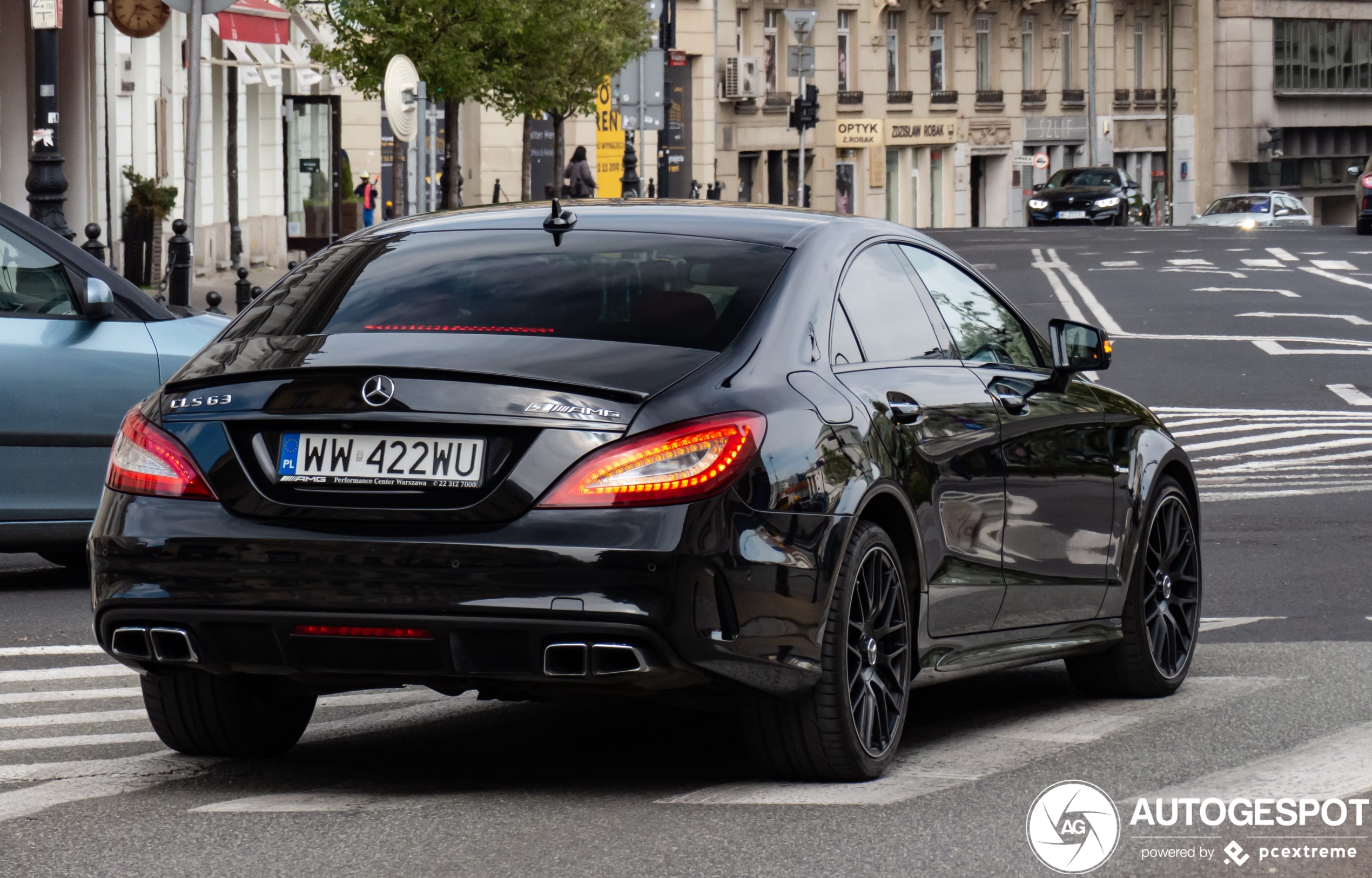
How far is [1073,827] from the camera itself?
5.18m

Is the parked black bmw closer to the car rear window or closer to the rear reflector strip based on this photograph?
the car rear window

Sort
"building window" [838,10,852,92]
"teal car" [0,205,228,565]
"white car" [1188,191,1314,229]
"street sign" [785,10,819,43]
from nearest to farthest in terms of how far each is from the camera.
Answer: "teal car" [0,205,228,565]
"street sign" [785,10,819,43]
"white car" [1188,191,1314,229]
"building window" [838,10,852,92]

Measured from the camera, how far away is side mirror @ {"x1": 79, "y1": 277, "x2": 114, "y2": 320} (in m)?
9.06

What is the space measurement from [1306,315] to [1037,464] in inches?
836

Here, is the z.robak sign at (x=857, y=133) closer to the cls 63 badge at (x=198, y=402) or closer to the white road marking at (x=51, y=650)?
the white road marking at (x=51, y=650)

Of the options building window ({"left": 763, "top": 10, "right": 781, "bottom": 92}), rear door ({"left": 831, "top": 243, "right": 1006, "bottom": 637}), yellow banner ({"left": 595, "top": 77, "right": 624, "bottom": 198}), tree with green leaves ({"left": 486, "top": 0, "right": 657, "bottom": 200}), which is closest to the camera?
rear door ({"left": 831, "top": 243, "right": 1006, "bottom": 637})

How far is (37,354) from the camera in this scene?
9.20 metres

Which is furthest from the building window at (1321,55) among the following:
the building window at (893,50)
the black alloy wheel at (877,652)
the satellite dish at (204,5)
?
the black alloy wheel at (877,652)

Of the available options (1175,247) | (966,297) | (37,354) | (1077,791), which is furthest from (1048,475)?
(1175,247)

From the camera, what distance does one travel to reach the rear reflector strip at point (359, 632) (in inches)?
203

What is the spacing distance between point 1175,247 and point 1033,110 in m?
39.3

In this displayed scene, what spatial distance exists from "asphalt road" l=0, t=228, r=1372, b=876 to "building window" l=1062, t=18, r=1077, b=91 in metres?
74.7

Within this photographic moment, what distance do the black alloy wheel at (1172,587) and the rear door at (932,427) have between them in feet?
3.64

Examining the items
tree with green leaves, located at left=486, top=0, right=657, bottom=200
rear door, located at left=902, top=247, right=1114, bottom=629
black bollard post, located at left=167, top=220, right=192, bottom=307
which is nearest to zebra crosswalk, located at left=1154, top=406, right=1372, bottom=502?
rear door, located at left=902, top=247, right=1114, bottom=629
